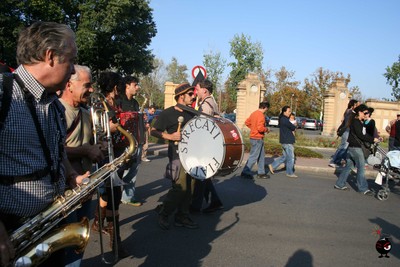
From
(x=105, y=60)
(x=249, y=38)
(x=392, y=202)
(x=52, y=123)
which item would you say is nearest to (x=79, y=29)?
(x=105, y=60)

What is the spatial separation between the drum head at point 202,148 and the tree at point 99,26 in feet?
72.6

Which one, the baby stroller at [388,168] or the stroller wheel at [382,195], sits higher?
the baby stroller at [388,168]

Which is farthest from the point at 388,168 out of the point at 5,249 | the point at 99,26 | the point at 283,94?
the point at 283,94

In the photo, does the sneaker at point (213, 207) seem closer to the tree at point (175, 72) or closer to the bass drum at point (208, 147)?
the bass drum at point (208, 147)

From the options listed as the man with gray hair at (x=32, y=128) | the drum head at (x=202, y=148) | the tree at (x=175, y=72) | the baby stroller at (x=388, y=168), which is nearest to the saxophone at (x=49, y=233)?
the man with gray hair at (x=32, y=128)

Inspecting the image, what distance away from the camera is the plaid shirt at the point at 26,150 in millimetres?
1703

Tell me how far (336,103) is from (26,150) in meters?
28.2

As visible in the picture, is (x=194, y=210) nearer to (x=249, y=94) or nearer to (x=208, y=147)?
(x=208, y=147)

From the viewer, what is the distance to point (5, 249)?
1618mm

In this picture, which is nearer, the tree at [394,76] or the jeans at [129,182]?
the jeans at [129,182]

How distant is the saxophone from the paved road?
195 centimetres

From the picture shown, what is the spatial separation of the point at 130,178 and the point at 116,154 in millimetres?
1647

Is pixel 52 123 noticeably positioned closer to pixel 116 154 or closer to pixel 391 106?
pixel 116 154

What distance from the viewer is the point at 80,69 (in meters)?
3.28
